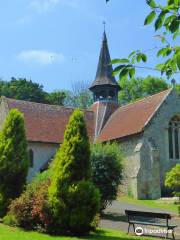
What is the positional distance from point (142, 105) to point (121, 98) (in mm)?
30296

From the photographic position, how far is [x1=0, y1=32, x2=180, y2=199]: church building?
32.6 meters

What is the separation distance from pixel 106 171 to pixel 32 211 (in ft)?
24.6

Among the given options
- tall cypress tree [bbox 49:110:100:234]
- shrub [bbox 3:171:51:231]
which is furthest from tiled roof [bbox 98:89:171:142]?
shrub [bbox 3:171:51:231]

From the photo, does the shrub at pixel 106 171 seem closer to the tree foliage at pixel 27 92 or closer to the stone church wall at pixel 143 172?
the stone church wall at pixel 143 172

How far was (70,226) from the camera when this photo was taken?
44.3ft

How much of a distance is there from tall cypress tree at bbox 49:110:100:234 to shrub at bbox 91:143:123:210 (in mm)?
6661

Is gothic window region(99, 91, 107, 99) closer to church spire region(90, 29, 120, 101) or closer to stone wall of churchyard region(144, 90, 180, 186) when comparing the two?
church spire region(90, 29, 120, 101)

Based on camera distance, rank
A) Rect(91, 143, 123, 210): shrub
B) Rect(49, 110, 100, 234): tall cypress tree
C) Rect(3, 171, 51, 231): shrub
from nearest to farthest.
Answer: Rect(49, 110, 100, 234): tall cypress tree
Rect(3, 171, 51, 231): shrub
Rect(91, 143, 123, 210): shrub

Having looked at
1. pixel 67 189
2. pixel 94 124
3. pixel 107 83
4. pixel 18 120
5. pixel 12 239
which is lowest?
pixel 12 239

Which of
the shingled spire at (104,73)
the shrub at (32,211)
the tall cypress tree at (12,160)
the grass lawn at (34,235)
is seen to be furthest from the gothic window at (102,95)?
the grass lawn at (34,235)

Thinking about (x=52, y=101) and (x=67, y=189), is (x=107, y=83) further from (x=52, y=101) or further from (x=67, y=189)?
(x=67, y=189)

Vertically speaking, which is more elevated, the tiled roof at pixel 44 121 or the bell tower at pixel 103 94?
the bell tower at pixel 103 94

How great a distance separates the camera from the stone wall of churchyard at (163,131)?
33.5 m

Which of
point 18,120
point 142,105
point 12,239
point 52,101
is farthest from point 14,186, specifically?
point 52,101
